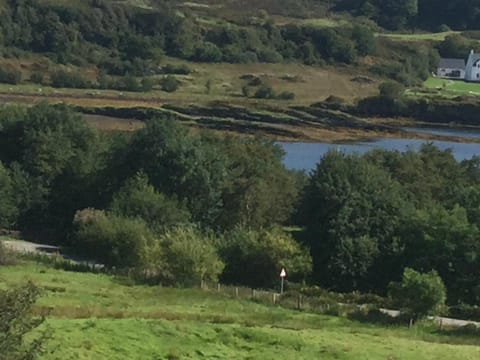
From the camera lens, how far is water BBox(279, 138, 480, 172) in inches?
3409

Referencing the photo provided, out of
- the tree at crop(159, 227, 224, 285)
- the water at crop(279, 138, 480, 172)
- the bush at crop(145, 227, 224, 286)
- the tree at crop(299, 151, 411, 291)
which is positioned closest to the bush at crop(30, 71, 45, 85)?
the water at crop(279, 138, 480, 172)

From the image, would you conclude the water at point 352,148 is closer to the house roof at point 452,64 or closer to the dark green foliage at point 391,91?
the dark green foliage at point 391,91

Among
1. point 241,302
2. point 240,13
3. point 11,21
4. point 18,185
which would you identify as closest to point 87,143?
point 18,185

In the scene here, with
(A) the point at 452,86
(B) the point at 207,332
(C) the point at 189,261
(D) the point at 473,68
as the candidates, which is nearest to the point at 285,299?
(C) the point at 189,261

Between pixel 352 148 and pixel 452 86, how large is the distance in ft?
193

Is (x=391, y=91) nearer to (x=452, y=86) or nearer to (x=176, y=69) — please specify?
(x=452, y=86)

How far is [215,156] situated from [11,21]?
108 m

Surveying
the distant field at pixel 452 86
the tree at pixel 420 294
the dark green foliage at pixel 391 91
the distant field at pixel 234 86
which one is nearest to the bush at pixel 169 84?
the distant field at pixel 234 86

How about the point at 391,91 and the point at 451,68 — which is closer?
the point at 391,91

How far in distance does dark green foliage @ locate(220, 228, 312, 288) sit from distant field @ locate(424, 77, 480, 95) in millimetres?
101862

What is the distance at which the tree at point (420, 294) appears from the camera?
120 feet

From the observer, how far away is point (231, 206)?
174ft

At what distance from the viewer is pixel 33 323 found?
18156 mm

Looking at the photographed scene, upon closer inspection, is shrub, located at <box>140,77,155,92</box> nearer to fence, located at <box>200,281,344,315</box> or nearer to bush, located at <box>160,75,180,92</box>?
bush, located at <box>160,75,180,92</box>
